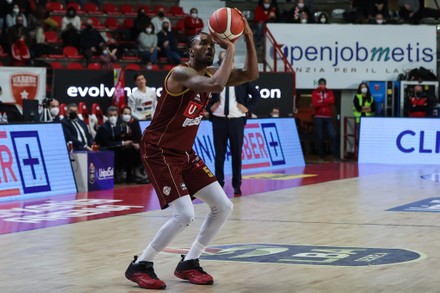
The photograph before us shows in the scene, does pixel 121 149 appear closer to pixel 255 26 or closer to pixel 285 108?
pixel 285 108

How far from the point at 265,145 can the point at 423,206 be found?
333 inches

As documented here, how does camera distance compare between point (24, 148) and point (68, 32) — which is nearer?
point (24, 148)

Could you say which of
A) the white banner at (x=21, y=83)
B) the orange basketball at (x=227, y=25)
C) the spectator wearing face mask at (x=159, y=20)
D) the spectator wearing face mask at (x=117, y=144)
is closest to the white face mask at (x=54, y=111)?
the spectator wearing face mask at (x=117, y=144)

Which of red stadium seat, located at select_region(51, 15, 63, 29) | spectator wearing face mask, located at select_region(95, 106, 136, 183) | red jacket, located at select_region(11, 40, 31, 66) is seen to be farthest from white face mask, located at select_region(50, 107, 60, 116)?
red stadium seat, located at select_region(51, 15, 63, 29)

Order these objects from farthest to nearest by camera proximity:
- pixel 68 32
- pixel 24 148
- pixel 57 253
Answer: pixel 68 32, pixel 24 148, pixel 57 253

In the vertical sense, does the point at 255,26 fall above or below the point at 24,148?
above

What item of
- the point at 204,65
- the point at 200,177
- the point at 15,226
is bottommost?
the point at 15,226

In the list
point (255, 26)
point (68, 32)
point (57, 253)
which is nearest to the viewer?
point (57, 253)

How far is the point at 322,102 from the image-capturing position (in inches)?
1080

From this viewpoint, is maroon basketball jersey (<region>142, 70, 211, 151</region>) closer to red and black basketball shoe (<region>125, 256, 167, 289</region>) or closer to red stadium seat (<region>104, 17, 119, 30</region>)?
red and black basketball shoe (<region>125, 256, 167, 289</region>)

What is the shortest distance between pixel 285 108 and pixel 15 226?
52.4ft

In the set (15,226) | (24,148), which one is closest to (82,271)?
(15,226)

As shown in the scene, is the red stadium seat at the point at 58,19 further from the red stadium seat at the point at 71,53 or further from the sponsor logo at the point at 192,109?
the sponsor logo at the point at 192,109

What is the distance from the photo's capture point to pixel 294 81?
2739 cm
